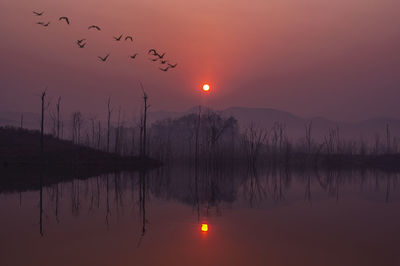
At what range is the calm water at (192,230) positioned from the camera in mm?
7359

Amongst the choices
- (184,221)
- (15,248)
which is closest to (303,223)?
(184,221)

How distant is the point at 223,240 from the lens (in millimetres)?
8859

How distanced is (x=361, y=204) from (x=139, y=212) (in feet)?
27.3

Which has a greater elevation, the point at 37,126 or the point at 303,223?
the point at 37,126

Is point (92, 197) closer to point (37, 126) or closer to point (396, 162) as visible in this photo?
point (396, 162)

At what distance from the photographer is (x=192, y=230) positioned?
1004 cm

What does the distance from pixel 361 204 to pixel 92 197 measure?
9946 mm

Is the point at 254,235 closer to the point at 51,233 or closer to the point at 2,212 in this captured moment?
the point at 51,233

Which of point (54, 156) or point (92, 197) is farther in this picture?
point (54, 156)

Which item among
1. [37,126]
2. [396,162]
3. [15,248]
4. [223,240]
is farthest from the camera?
[37,126]

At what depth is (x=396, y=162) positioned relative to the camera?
187 ft

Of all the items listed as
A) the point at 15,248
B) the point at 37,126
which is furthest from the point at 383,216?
the point at 37,126

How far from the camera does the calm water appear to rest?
7.36 m

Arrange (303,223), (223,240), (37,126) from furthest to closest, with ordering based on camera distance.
→ 1. (37,126)
2. (303,223)
3. (223,240)
